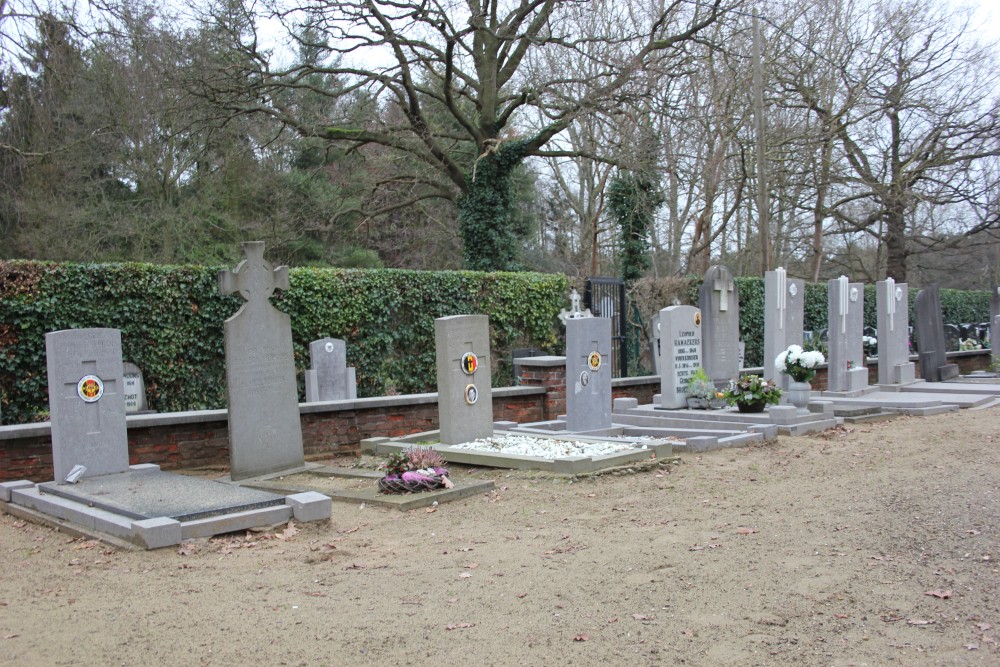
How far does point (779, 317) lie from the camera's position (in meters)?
13.7

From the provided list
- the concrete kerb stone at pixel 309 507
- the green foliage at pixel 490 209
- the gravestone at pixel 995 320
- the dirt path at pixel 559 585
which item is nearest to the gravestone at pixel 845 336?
the green foliage at pixel 490 209

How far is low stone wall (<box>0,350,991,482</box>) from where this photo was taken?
27.6 feet

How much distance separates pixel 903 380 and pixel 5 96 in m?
17.4

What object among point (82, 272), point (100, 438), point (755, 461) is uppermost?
point (82, 272)

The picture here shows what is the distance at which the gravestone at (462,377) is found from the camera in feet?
31.1

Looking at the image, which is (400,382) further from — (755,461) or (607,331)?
(755,461)

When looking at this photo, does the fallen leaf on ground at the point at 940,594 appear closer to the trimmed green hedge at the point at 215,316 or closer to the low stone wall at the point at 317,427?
the low stone wall at the point at 317,427

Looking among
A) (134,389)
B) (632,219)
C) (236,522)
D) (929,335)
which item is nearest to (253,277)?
(134,389)

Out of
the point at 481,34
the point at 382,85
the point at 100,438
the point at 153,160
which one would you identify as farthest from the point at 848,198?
the point at 100,438

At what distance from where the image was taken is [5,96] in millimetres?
15109

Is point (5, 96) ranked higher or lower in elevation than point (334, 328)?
higher

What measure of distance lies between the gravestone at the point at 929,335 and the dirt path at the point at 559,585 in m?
11.3

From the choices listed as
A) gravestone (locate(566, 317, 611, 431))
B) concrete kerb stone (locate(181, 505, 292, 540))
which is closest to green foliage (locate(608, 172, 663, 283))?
gravestone (locate(566, 317, 611, 431))

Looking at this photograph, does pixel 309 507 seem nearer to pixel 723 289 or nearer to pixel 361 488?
pixel 361 488
